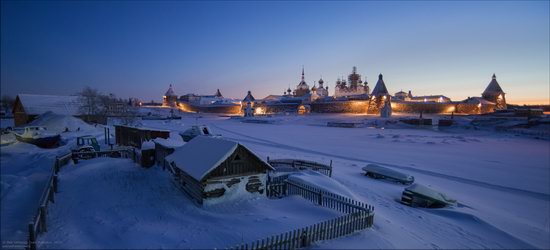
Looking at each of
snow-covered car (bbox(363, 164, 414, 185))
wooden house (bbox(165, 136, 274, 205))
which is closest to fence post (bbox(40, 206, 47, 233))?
wooden house (bbox(165, 136, 274, 205))

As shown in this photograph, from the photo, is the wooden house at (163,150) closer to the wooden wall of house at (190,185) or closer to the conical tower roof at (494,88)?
the wooden wall of house at (190,185)

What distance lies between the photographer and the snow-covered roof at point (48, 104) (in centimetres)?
4375

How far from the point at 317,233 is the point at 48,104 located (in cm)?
5364

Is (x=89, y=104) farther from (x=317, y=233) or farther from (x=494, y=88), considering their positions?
(x=494, y=88)

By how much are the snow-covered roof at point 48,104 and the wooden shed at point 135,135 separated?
2843cm

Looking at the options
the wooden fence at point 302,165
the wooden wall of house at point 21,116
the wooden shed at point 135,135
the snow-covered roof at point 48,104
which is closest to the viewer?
the wooden fence at point 302,165

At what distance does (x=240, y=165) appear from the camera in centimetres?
1114

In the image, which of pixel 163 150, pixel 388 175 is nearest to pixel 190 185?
pixel 163 150

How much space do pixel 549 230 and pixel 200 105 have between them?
9814cm

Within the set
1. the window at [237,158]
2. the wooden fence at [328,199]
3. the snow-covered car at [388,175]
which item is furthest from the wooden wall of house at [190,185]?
the snow-covered car at [388,175]

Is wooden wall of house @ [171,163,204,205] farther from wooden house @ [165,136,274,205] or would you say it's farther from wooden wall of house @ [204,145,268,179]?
wooden wall of house @ [204,145,268,179]

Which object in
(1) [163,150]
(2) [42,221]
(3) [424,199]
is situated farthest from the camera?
(1) [163,150]

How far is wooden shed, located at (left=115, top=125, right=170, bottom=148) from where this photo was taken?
69.1 feet

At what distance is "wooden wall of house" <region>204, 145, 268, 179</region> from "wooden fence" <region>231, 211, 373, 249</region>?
11.3 ft
